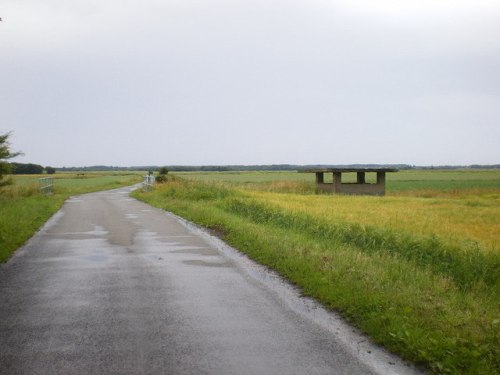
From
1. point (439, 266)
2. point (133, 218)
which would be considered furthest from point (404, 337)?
point (133, 218)

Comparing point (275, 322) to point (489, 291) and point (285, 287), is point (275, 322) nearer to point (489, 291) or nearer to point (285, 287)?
point (285, 287)

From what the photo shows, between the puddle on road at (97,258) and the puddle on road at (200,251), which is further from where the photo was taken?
the puddle on road at (200,251)

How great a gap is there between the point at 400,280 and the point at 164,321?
13.5ft

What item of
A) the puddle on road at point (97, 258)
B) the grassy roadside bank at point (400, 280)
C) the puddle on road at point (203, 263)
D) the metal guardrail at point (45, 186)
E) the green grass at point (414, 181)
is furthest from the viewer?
the green grass at point (414, 181)

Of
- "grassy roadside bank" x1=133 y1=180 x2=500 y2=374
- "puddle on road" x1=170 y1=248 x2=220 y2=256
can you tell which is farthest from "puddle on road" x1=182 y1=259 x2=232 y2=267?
"puddle on road" x1=170 y1=248 x2=220 y2=256

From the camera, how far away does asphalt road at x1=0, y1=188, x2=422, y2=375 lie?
5.20m

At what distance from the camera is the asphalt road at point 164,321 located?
5195 mm

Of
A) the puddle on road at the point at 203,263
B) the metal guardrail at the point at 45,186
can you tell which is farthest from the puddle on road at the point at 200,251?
the metal guardrail at the point at 45,186

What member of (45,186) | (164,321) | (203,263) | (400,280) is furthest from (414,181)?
→ (164,321)

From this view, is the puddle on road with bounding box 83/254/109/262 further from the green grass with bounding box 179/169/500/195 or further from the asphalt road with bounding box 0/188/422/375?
the green grass with bounding box 179/169/500/195

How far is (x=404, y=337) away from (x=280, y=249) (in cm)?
583

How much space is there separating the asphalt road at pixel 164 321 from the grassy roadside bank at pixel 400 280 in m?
0.40

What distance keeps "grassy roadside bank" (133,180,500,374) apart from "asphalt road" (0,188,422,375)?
40 cm

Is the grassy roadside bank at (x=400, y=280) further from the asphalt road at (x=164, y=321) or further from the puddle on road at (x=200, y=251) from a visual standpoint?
the puddle on road at (x=200, y=251)
